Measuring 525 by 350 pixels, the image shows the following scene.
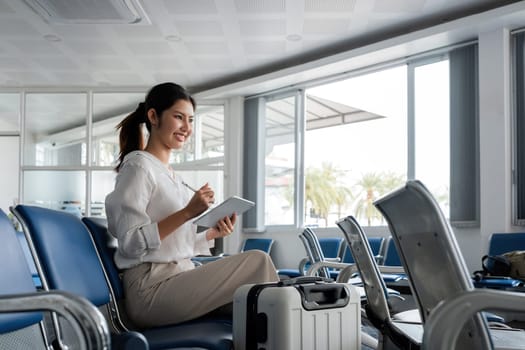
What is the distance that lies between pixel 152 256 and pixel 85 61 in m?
6.32

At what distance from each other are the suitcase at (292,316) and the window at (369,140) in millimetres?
2154

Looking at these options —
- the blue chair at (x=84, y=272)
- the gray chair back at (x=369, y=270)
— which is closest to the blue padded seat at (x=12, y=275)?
the blue chair at (x=84, y=272)

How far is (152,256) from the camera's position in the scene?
182cm

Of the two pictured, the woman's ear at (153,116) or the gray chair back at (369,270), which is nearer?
the gray chair back at (369,270)

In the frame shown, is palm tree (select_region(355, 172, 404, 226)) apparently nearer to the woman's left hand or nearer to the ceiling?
the ceiling

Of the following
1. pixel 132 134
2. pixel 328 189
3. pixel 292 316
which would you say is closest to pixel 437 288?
pixel 292 316

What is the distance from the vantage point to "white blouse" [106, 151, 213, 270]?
1.75 m

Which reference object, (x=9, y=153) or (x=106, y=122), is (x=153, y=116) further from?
(x=9, y=153)

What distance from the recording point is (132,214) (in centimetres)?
177

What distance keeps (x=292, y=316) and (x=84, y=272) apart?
609mm

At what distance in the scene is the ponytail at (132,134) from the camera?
2090 millimetres

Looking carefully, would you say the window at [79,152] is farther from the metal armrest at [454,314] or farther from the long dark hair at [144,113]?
the metal armrest at [454,314]

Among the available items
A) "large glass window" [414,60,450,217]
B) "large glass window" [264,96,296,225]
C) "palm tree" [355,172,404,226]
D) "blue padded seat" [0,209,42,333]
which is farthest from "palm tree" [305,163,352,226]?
"blue padded seat" [0,209,42,333]

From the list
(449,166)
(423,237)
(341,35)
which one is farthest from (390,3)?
(423,237)
